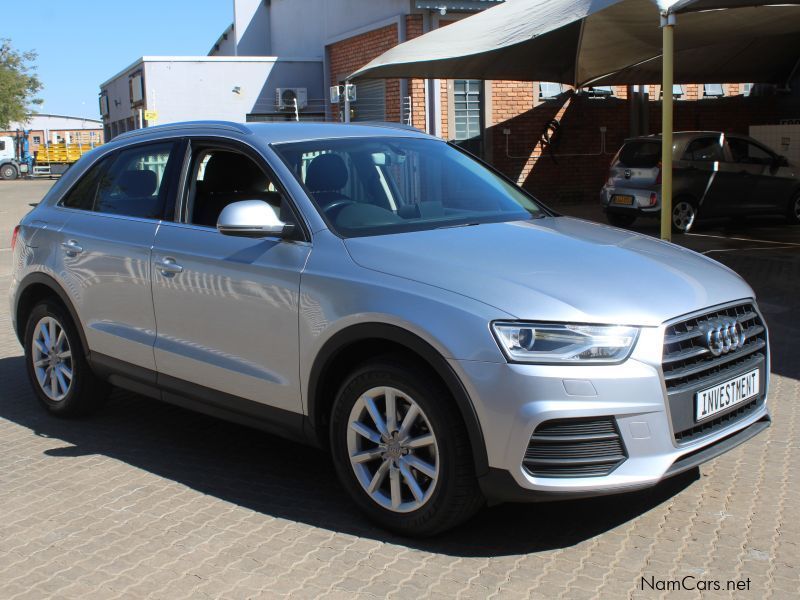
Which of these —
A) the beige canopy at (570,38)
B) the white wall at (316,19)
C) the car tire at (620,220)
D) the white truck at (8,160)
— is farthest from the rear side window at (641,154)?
the white truck at (8,160)

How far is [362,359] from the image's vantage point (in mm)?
4141

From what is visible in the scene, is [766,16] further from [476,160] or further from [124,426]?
[124,426]

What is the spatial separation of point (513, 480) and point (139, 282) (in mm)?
2493

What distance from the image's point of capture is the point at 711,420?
12.7ft

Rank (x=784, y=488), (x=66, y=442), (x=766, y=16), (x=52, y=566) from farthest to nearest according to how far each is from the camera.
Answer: (x=766, y=16), (x=66, y=442), (x=784, y=488), (x=52, y=566)

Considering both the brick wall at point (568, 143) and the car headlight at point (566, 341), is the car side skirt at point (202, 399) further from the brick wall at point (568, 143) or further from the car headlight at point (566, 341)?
the brick wall at point (568, 143)

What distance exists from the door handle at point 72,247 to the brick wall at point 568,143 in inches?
635

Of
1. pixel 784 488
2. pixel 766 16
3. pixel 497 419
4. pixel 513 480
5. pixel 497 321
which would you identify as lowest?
pixel 784 488

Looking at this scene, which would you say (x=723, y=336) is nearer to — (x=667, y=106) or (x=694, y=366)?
(x=694, y=366)

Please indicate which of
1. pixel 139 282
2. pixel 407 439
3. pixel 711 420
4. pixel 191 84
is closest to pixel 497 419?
pixel 407 439

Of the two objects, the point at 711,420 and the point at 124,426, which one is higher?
the point at 711,420

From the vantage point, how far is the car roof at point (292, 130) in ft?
16.0

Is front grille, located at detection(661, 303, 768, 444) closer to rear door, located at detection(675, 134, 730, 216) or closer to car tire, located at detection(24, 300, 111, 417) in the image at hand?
car tire, located at detection(24, 300, 111, 417)

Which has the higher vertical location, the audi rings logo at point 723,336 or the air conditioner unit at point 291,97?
the air conditioner unit at point 291,97
